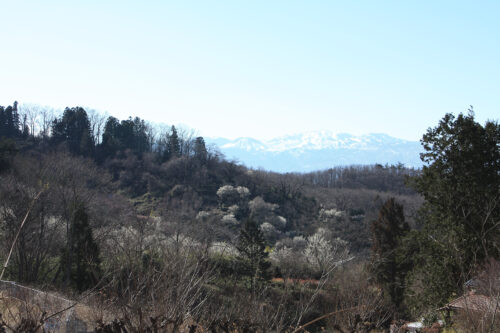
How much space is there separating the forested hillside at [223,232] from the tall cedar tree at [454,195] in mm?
52

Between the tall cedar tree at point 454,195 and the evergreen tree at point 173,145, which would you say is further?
the evergreen tree at point 173,145

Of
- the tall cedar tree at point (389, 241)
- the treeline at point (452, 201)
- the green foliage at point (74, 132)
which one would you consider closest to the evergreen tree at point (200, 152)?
the green foliage at point (74, 132)


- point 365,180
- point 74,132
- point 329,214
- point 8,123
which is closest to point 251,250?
point 329,214

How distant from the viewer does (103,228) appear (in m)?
27.3

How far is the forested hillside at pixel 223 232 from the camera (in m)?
7.77

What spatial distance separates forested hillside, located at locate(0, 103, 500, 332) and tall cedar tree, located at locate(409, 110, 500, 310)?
52 millimetres

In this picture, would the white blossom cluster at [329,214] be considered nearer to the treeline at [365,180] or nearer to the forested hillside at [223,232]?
the forested hillside at [223,232]

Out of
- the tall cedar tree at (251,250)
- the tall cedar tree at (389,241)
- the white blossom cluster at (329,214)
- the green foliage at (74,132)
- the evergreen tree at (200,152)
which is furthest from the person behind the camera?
the evergreen tree at (200,152)

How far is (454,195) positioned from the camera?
727 inches

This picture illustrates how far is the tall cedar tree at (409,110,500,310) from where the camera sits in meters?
17.7

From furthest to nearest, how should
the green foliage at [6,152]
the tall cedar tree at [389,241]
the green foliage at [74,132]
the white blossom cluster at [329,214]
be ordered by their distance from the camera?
the green foliage at [74,132] → the white blossom cluster at [329,214] → the green foliage at [6,152] → the tall cedar tree at [389,241]

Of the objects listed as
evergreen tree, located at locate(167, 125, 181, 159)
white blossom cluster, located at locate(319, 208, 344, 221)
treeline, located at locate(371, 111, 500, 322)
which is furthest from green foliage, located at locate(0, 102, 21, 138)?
treeline, located at locate(371, 111, 500, 322)

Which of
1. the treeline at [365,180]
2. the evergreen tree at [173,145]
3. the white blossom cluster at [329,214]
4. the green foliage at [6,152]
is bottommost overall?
the white blossom cluster at [329,214]

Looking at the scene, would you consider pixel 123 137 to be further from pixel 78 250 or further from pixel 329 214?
pixel 78 250
